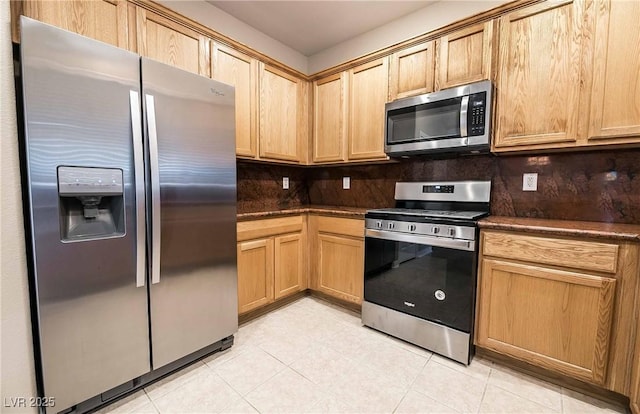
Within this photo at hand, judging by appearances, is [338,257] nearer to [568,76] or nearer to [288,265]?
[288,265]

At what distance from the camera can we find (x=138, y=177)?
140 centimetres

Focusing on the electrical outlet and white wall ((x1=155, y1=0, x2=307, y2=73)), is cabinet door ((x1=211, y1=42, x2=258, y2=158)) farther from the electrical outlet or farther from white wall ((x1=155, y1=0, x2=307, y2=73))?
the electrical outlet

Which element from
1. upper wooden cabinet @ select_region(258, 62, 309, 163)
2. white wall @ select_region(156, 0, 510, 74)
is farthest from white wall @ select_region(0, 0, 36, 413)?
upper wooden cabinet @ select_region(258, 62, 309, 163)

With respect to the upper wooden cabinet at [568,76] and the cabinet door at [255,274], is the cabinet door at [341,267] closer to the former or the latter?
the cabinet door at [255,274]

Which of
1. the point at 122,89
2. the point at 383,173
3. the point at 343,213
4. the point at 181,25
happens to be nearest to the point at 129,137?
the point at 122,89

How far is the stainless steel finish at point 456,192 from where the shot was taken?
6.95 ft

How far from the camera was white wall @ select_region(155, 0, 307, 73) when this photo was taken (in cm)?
213

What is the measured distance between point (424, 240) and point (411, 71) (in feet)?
4.50

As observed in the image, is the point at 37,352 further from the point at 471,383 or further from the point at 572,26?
the point at 572,26

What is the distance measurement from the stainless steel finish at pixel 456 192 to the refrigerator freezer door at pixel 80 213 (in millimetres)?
2078

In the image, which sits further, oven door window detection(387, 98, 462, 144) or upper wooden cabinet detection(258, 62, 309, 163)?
upper wooden cabinet detection(258, 62, 309, 163)

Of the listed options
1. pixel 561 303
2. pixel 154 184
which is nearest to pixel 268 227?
pixel 154 184

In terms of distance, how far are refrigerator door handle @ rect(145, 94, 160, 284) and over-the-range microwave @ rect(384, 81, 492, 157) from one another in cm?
169

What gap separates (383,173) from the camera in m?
2.76
